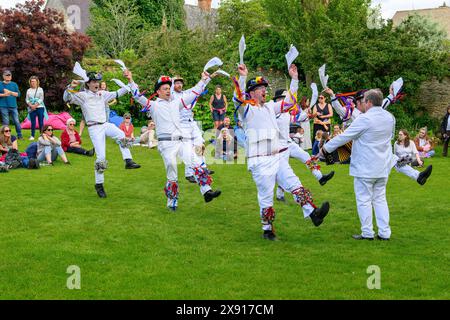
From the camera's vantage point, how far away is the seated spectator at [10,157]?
15320mm

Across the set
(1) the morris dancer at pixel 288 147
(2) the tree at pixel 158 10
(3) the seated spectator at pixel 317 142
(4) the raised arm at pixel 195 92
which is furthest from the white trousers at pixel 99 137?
(2) the tree at pixel 158 10

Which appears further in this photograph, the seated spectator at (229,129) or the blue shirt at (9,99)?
the blue shirt at (9,99)

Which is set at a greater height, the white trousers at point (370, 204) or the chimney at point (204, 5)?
the chimney at point (204, 5)

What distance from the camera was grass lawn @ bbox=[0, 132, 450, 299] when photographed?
6719 millimetres

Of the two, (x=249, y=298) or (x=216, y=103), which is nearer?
(x=249, y=298)

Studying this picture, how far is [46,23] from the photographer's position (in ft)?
85.3

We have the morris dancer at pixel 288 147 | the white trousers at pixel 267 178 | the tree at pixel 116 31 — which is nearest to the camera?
the white trousers at pixel 267 178

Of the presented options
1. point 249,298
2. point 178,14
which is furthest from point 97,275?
point 178,14

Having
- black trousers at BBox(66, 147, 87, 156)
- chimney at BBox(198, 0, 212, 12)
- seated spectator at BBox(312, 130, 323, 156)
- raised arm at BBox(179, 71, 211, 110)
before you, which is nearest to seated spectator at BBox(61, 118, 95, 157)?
black trousers at BBox(66, 147, 87, 156)

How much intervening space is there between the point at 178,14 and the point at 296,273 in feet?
155

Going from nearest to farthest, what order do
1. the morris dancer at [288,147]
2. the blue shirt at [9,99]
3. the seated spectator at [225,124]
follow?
the morris dancer at [288,147] < the seated spectator at [225,124] < the blue shirt at [9,99]

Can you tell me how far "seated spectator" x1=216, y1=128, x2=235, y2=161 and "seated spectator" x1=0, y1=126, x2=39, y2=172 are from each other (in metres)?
5.22

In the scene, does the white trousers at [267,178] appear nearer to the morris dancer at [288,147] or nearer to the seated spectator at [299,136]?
Result: the morris dancer at [288,147]
